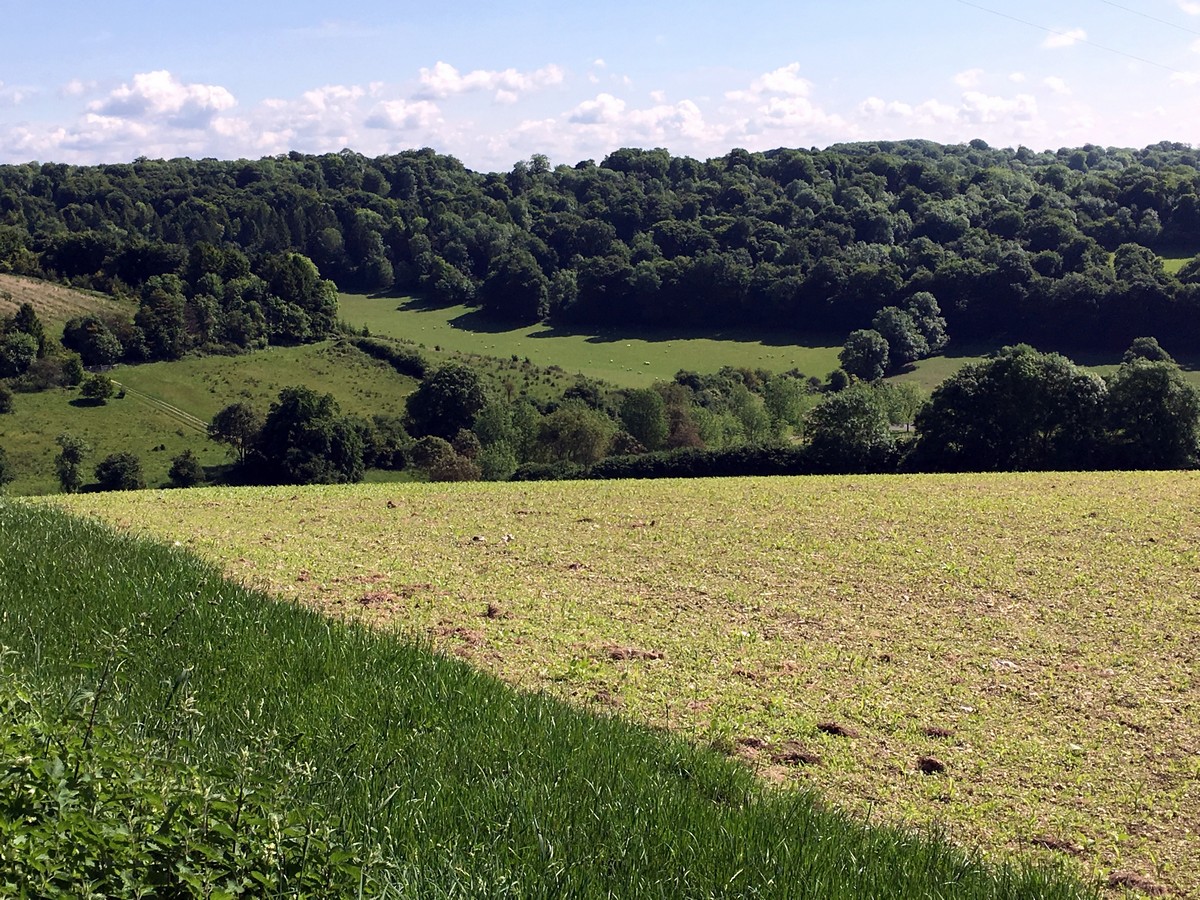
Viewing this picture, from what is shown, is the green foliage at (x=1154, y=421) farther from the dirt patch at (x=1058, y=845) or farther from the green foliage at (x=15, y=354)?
the green foliage at (x=15, y=354)

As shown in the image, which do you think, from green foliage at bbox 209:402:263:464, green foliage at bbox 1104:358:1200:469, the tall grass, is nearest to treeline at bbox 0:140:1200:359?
green foliage at bbox 209:402:263:464

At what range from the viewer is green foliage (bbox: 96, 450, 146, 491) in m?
50.3

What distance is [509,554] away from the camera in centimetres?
1339

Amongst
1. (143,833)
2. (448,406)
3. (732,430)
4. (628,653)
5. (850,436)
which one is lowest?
(732,430)

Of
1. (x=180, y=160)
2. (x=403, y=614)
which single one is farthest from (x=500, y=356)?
(x=180, y=160)

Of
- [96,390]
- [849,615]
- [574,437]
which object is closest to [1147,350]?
[574,437]

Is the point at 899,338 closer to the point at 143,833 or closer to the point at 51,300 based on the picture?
the point at 51,300

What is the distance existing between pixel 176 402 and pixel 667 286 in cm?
4916

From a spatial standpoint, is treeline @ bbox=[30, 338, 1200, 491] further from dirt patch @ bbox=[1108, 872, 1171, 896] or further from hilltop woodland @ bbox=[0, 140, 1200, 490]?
dirt patch @ bbox=[1108, 872, 1171, 896]

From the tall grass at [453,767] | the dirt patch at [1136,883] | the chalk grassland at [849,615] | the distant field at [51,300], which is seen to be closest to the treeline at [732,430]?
the chalk grassland at [849,615]

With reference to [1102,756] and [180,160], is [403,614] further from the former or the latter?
[180,160]

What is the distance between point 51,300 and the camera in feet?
260

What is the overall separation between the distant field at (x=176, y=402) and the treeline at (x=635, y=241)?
4.59 meters

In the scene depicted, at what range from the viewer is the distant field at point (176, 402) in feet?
185
